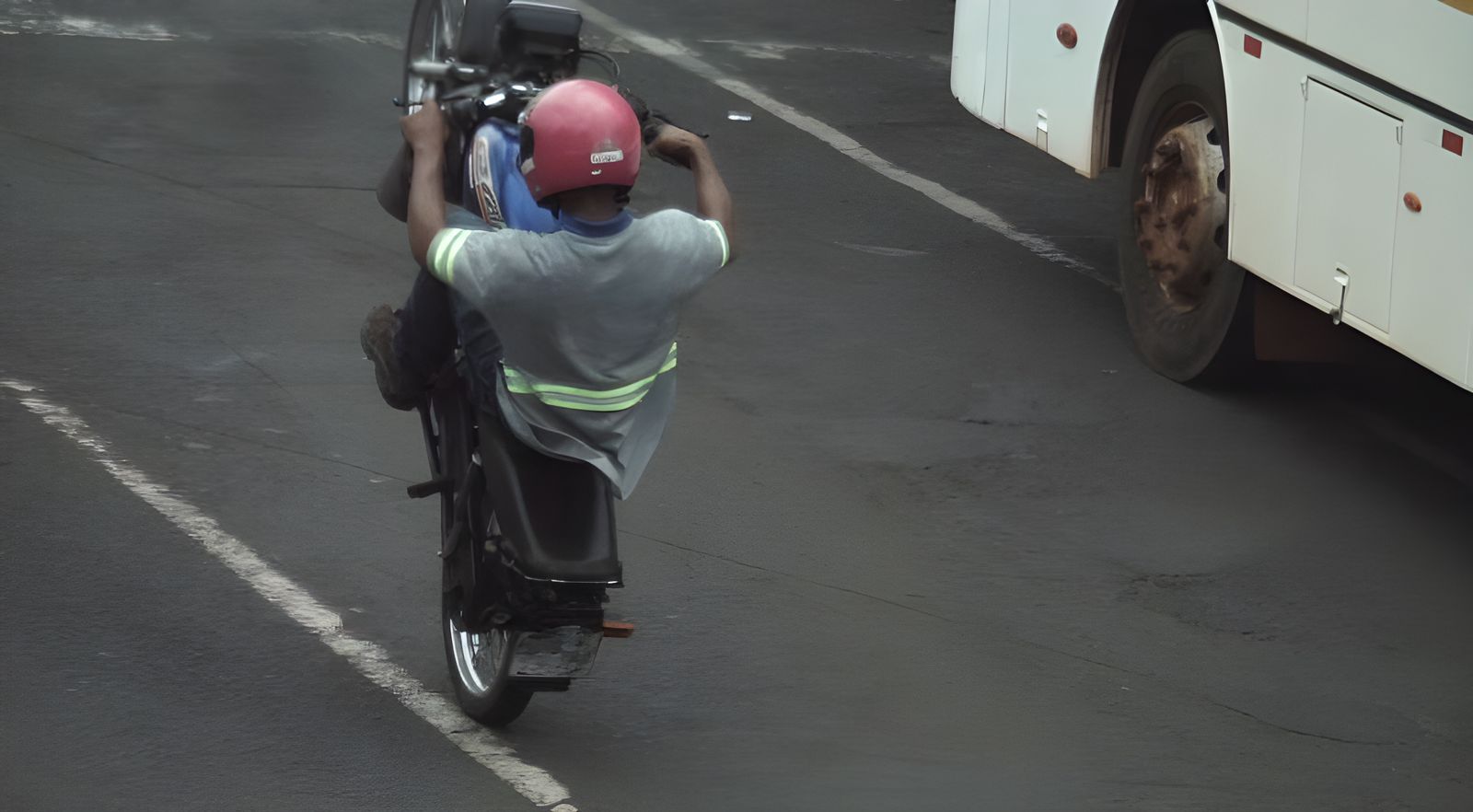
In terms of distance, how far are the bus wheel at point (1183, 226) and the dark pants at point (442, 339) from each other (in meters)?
4.19

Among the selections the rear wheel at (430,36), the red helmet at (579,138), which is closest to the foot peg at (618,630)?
the red helmet at (579,138)

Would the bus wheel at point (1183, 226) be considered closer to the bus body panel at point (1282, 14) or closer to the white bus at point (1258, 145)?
the white bus at point (1258, 145)

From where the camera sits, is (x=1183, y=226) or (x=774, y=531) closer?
(x=774, y=531)

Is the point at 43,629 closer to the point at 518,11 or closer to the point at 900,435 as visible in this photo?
the point at 518,11

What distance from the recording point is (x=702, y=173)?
16.9 ft

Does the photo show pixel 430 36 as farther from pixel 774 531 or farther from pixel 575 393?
pixel 774 531

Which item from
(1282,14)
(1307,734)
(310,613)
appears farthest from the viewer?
(1282,14)

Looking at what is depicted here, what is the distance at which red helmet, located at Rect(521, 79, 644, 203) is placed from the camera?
4.71m

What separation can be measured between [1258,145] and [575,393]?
13.6ft

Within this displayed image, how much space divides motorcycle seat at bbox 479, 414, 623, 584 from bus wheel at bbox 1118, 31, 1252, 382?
13.7 feet

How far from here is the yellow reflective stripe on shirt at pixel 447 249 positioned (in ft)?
15.7

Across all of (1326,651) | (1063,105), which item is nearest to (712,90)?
(1063,105)

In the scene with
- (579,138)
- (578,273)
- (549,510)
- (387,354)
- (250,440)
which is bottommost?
(250,440)

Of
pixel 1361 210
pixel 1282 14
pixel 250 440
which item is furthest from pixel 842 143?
pixel 250 440
